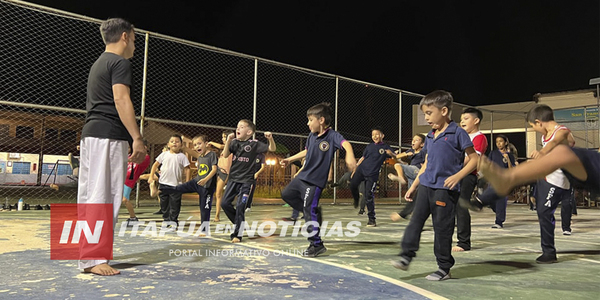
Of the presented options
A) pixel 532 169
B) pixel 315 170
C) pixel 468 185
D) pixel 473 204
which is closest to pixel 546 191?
pixel 468 185

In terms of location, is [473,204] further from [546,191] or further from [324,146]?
[324,146]

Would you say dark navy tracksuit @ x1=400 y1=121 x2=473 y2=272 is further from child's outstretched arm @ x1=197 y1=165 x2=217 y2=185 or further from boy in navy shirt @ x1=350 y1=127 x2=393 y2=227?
boy in navy shirt @ x1=350 y1=127 x2=393 y2=227

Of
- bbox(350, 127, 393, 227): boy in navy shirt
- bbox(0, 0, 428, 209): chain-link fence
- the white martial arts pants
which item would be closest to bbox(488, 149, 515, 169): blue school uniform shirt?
bbox(350, 127, 393, 227): boy in navy shirt

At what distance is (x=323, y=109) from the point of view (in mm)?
4605

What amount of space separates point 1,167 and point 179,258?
1983cm

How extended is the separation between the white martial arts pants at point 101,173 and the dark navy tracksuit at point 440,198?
2.27m

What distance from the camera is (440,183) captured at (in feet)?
10.8

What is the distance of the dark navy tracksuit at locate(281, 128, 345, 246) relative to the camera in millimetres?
4344

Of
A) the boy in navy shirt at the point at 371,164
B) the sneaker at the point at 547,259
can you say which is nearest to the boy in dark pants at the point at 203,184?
the boy in navy shirt at the point at 371,164

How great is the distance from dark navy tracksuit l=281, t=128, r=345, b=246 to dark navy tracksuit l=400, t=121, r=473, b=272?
3.80 ft

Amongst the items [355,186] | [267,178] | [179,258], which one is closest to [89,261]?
[179,258]

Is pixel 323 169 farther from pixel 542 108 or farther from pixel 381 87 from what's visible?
pixel 381 87

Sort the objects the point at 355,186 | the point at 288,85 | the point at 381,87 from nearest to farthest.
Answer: the point at 355,186
the point at 288,85
the point at 381,87

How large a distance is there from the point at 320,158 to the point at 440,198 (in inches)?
59.2
